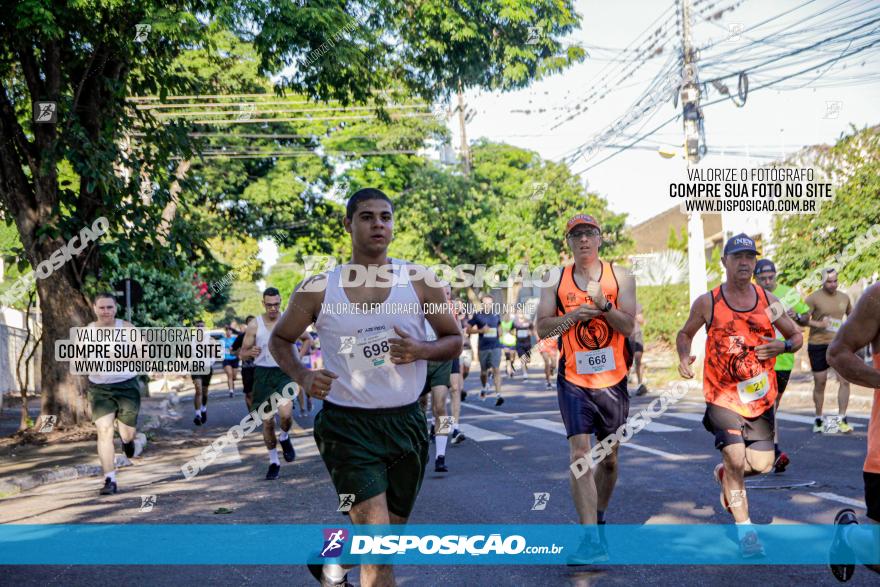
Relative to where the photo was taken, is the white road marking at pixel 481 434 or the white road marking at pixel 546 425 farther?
the white road marking at pixel 546 425

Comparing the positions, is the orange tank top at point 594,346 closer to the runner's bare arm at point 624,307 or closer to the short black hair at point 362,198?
the runner's bare arm at point 624,307

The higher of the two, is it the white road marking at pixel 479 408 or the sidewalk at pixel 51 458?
the sidewalk at pixel 51 458

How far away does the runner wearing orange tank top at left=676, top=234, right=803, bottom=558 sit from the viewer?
19.7 feet

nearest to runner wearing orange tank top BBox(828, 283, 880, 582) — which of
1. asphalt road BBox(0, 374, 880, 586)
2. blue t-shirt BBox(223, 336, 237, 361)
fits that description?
asphalt road BBox(0, 374, 880, 586)

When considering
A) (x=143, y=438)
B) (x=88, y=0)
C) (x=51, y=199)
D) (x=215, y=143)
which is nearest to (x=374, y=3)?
(x=88, y=0)

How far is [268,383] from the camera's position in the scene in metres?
10.9

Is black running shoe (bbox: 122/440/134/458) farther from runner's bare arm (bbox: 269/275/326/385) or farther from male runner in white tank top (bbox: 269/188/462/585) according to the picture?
male runner in white tank top (bbox: 269/188/462/585)

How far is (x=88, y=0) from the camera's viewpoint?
1175cm

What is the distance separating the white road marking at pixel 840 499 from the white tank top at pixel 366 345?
4.72m

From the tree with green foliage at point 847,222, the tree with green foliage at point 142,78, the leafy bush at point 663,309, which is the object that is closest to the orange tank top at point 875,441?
the tree with green foliage at point 142,78

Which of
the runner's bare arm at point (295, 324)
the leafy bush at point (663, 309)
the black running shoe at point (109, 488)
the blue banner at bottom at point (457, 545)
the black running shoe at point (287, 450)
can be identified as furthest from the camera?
the leafy bush at point (663, 309)

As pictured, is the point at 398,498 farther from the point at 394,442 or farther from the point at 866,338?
the point at 866,338

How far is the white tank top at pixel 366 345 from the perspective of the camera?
418 cm

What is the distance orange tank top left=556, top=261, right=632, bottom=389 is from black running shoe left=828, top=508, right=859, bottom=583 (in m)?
1.98
